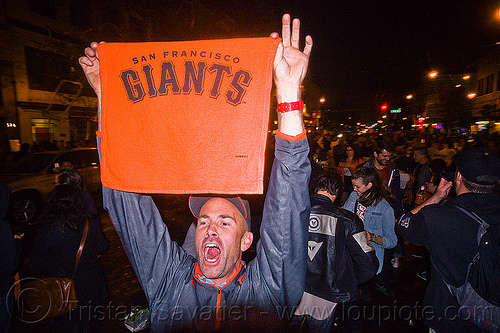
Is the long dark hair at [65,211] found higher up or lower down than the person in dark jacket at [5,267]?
higher up

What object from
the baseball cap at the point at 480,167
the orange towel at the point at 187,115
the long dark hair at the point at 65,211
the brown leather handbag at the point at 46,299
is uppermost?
the orange towel at the point at 187,115

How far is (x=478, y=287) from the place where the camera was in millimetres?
2154

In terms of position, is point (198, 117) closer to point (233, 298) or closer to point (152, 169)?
point (152, 169)

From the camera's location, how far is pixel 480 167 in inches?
94.1

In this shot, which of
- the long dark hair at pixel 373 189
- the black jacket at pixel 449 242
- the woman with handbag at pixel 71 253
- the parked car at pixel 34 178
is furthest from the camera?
the parked car at pixel 34 178

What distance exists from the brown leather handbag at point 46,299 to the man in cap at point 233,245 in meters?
1.58

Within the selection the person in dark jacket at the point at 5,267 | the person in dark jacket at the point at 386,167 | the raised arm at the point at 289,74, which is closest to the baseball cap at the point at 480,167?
the raised arm at the point at 289,74

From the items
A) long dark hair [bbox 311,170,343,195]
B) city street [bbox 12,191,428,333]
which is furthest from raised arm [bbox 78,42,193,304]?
city street [bbox 12,191,428,333]

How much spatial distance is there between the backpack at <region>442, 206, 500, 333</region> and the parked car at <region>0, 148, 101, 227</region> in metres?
9.05

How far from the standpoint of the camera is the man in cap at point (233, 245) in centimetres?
152

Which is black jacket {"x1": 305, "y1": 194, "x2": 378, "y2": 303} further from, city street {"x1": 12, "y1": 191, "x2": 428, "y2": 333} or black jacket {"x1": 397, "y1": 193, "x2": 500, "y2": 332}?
city street {"x1": 12, "y1": 191, "x2": 428, "y2": 333}

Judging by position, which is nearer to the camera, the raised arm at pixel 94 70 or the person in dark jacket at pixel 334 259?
the raised arm at pixel 94 70

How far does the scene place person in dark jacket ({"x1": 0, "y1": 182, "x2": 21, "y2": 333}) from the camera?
2.52m

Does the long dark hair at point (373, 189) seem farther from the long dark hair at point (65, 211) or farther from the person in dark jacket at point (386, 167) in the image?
the long dark hair at point (65, 211)
